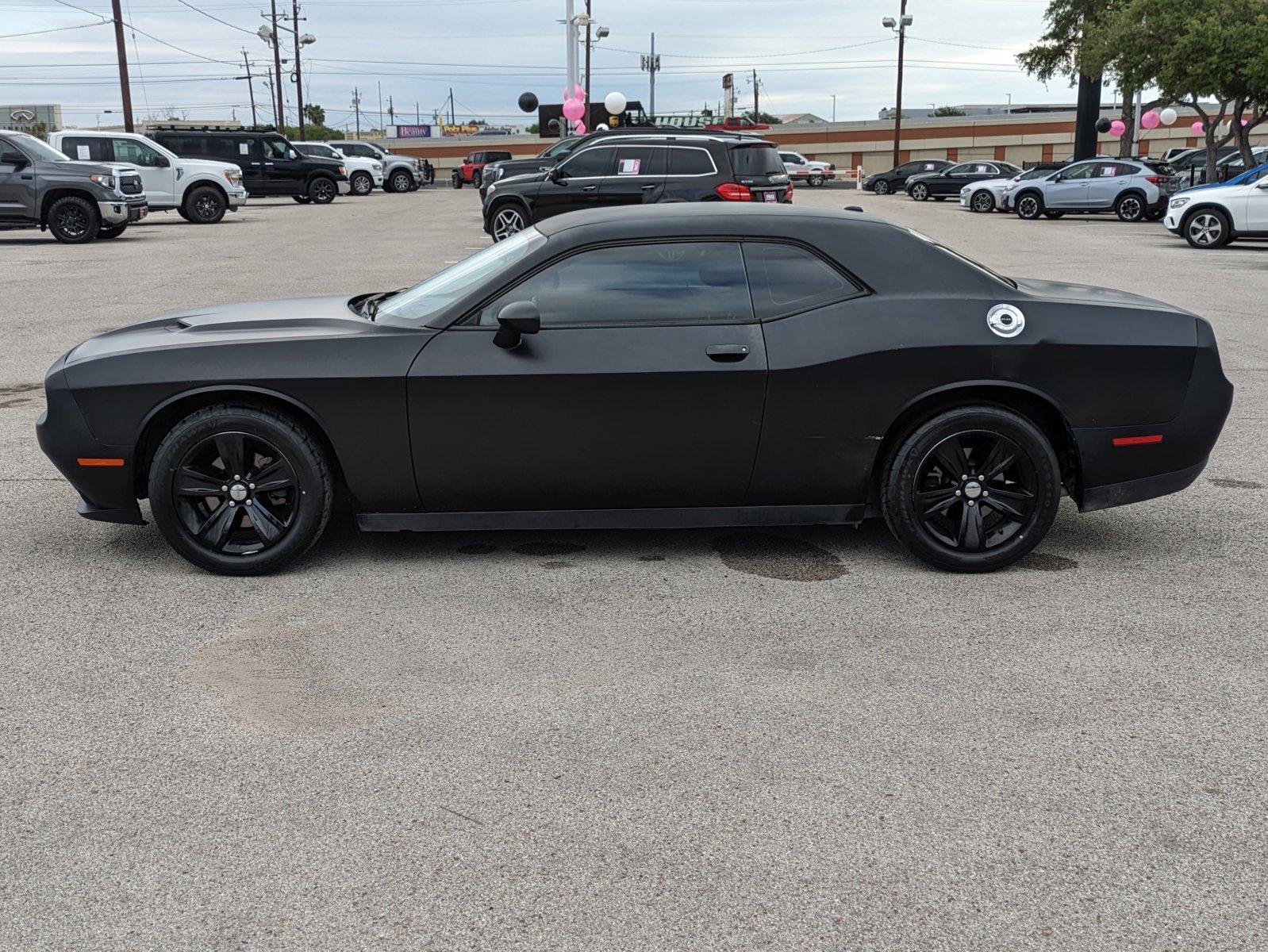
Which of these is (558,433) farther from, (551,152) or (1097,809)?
(551,152)

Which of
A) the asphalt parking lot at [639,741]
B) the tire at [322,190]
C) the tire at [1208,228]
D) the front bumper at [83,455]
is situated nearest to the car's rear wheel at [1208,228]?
the tire at [1208,228]

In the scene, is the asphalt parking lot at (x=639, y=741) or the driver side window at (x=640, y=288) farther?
the driver side window at (x=640, y=288)

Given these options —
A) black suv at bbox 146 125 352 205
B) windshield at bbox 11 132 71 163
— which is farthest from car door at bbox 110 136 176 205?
black suv at bbox 146 125 352 205

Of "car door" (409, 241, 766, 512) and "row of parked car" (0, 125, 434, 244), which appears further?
"row of parked car" (0, 125, 434, 244)

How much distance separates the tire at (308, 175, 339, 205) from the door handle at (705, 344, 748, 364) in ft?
108

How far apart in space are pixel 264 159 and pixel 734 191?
73.1 feet

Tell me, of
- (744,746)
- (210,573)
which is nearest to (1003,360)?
(744,746)

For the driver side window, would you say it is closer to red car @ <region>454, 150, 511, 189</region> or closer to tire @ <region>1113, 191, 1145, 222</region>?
tire @ <region>1113, 191, 1145, 222</region>

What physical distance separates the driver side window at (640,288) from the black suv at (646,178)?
11.8m

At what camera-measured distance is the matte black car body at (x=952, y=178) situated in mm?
40312

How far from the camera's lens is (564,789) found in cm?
324

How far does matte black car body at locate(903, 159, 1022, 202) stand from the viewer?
4031 cm

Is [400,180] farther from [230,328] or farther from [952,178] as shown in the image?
[230,328]

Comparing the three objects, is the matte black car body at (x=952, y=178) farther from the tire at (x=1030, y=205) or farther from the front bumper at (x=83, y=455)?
the front bumper at (x=83, y=455)
